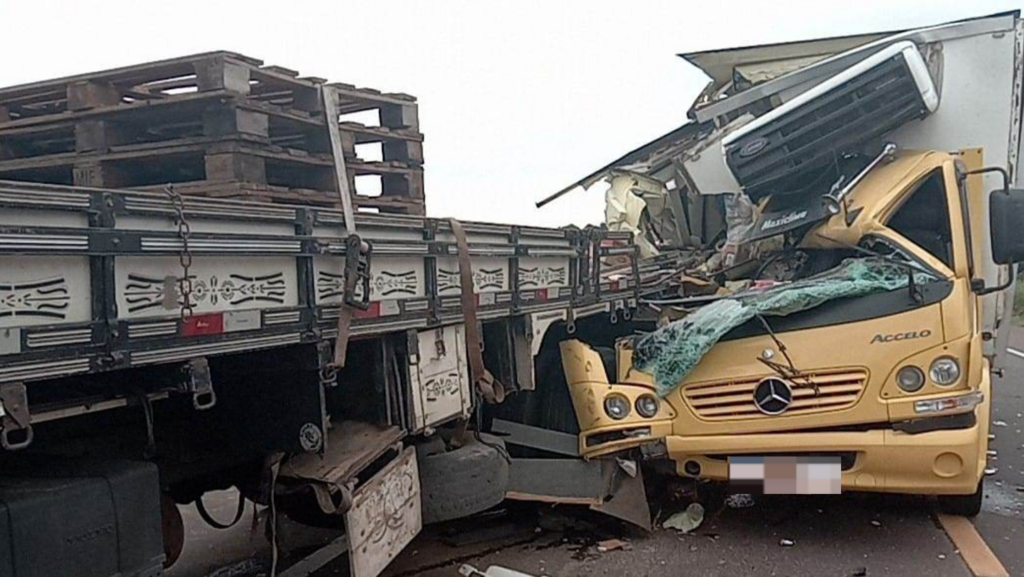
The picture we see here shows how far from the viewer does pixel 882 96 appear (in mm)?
6184

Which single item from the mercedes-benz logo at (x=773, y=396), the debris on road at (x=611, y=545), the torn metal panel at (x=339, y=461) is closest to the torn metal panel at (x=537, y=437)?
the debris on road at (x=611, y=545)

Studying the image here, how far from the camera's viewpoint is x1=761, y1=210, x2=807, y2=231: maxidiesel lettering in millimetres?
6371

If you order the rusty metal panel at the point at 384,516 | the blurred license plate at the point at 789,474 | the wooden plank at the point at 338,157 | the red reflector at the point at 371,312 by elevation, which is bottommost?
the blurred license plate at the point at 789,474

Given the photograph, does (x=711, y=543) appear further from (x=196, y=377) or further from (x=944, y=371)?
(x=196, y=377)

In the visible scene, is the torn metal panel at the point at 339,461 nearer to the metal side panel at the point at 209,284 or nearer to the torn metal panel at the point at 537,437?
the metal side panel at the point at 209,284

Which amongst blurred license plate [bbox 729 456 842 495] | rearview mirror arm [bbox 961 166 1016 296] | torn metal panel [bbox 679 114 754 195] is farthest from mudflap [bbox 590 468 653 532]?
torn metal panel [bbox 679 114 754 195]

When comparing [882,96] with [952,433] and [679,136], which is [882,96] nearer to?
[952,433]

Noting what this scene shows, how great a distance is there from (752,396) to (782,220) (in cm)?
156

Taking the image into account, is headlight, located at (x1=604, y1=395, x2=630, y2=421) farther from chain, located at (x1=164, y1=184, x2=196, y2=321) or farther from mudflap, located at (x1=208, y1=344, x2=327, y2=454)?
chain, located at (x1=164, y1=184, x2=196, y2=321)

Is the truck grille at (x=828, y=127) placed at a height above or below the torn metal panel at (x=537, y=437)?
above

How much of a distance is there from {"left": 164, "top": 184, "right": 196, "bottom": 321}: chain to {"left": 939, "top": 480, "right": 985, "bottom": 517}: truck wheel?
4.84m

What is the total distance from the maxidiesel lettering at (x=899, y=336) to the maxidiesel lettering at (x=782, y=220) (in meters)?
1.22

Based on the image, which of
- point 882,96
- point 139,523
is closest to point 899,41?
point 882,96

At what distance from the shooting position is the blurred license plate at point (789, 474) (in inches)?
211
